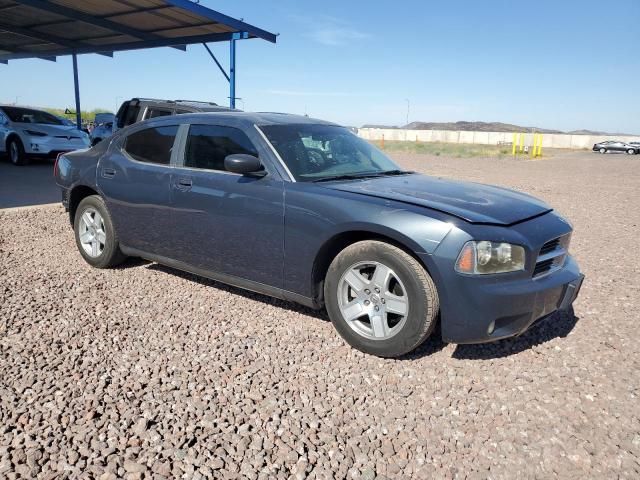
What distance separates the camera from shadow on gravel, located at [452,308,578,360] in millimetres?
3400

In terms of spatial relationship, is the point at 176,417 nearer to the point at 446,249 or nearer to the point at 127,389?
the point at 127,389

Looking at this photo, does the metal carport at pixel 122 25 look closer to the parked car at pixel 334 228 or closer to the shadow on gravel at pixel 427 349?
the parked car at pixel 334 228

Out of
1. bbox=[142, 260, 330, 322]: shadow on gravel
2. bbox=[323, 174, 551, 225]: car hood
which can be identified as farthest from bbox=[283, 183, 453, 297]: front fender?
bbox=[142, 260, 330, 322]: shadow on gravel

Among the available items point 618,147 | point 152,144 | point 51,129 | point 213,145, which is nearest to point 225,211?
point 213,145

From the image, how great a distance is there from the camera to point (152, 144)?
15.0 feet

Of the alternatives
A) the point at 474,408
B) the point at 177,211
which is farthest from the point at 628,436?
Answer: the point at 177,211

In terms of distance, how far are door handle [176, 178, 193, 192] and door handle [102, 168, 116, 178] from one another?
3.18 feet

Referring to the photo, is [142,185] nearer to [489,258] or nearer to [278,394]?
[278,394]

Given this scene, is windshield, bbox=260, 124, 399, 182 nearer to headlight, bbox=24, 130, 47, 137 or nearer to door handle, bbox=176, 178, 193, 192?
door handle, bbox=176, 178, 193, 192

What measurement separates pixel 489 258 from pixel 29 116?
14664 mm

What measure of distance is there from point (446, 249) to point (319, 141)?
5.73 ft

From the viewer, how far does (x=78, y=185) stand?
201 inches

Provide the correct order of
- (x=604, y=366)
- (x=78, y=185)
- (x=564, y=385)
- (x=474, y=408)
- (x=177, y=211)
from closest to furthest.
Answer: (x=474, y=408)
(x=564, y=385)
(x=604, y=366)
(x=177, y=211)
(x=78, y=185)

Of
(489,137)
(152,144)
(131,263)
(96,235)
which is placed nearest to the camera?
(152,144)
